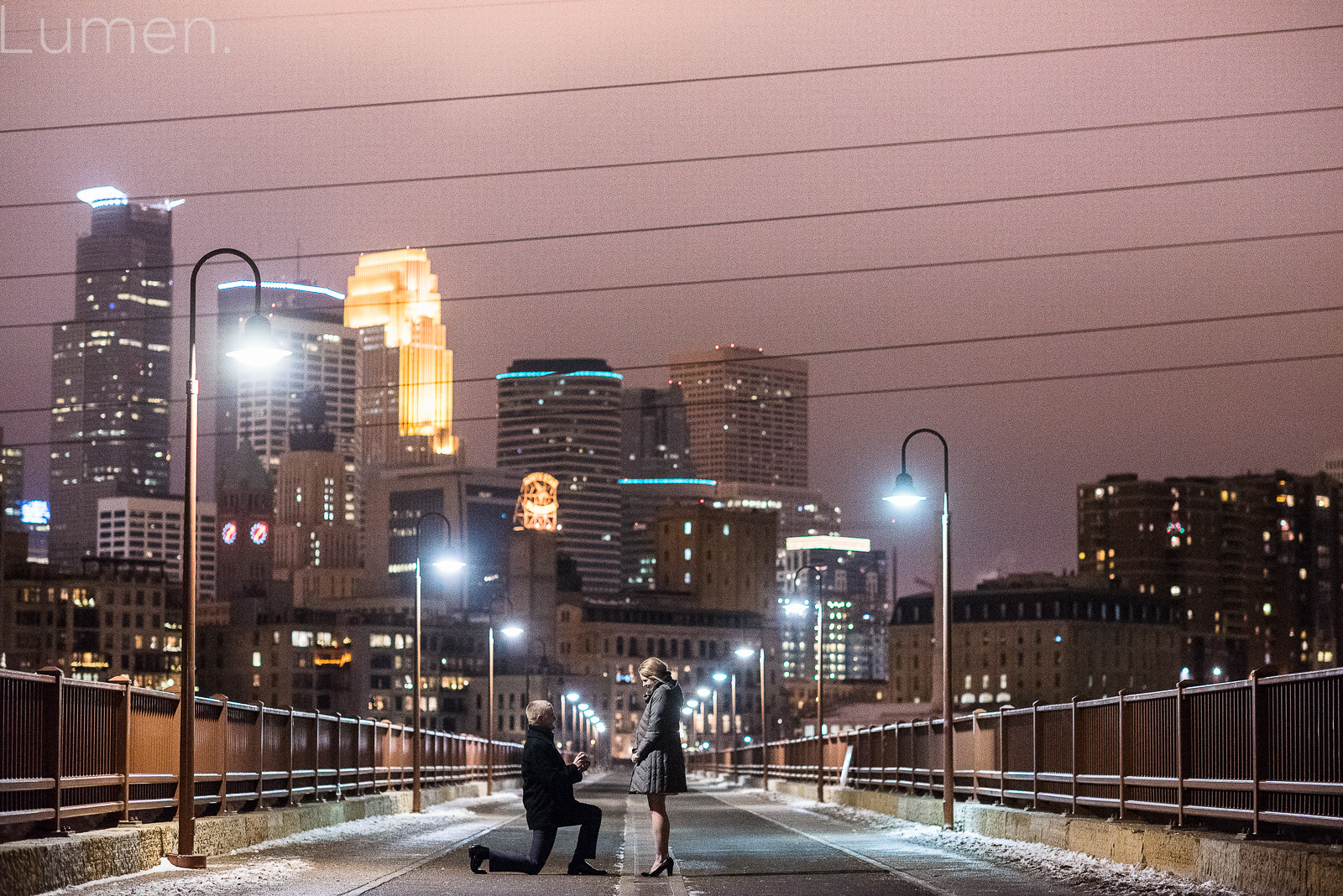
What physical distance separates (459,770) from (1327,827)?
49.8 m

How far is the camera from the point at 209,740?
25.2 metres

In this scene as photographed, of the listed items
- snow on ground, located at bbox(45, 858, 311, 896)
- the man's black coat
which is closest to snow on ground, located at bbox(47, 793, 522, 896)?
snow on ground, located at bbox(45, 858, 311, 896)

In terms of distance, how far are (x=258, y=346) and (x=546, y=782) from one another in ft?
25.5

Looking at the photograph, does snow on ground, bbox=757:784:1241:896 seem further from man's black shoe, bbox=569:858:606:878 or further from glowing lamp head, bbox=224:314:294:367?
glowing lamp head, bbox=224:314:294:367

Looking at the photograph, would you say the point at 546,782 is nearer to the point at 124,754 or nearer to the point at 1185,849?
the point at 124,754

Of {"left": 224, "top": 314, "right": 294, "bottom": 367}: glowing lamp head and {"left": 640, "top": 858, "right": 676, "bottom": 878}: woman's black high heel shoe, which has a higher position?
{"left": 224, "top": 314, "right": 294, "bottom": 367}: glowing lamp head

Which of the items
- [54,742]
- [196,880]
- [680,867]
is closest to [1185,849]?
[680,867]

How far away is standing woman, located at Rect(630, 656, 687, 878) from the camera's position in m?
18.5

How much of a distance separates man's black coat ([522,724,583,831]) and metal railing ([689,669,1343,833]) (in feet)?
20.3

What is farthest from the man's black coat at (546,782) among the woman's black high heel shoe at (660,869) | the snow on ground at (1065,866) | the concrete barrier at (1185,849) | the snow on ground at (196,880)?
the concrete barrier at (1185,849)

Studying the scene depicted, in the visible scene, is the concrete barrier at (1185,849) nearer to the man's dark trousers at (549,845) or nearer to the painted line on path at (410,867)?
the man's dark trousers at (549,845)

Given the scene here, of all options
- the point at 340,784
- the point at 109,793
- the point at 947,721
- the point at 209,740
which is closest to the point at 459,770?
the point at 340,784

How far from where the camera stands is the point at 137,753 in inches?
846

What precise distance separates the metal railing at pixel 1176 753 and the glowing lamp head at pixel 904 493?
159 inches
